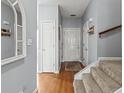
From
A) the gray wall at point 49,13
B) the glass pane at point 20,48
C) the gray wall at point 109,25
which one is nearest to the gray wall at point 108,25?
the gray wall at point 109,25

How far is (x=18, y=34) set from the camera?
2158 millimetres

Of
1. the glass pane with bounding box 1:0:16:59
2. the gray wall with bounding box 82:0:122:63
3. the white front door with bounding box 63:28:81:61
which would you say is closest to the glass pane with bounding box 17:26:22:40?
the glass pane with bounding box 1:0:16:59

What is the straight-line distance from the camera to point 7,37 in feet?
5.78

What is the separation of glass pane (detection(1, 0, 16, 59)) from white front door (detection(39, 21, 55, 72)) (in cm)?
367

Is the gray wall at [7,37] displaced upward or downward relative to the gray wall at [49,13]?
downward

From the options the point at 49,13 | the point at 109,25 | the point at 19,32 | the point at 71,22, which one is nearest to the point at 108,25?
the point at 109,25

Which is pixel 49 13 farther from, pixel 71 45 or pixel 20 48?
pixel 71 45

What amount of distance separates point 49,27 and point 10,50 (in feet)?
12.8

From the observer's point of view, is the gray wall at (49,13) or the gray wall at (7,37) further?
the gray wall at (49,13)

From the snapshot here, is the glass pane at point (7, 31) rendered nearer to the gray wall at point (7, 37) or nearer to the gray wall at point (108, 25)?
the gray wall at point (7, 37)

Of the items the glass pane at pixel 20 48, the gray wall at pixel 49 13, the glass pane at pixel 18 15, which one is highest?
the gray wall at pixel 49 13

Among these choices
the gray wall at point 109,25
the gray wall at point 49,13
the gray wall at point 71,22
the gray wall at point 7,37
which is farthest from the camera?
the gray wall at point 71,22

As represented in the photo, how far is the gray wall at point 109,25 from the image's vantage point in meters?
4.00

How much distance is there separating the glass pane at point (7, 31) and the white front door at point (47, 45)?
367cm
